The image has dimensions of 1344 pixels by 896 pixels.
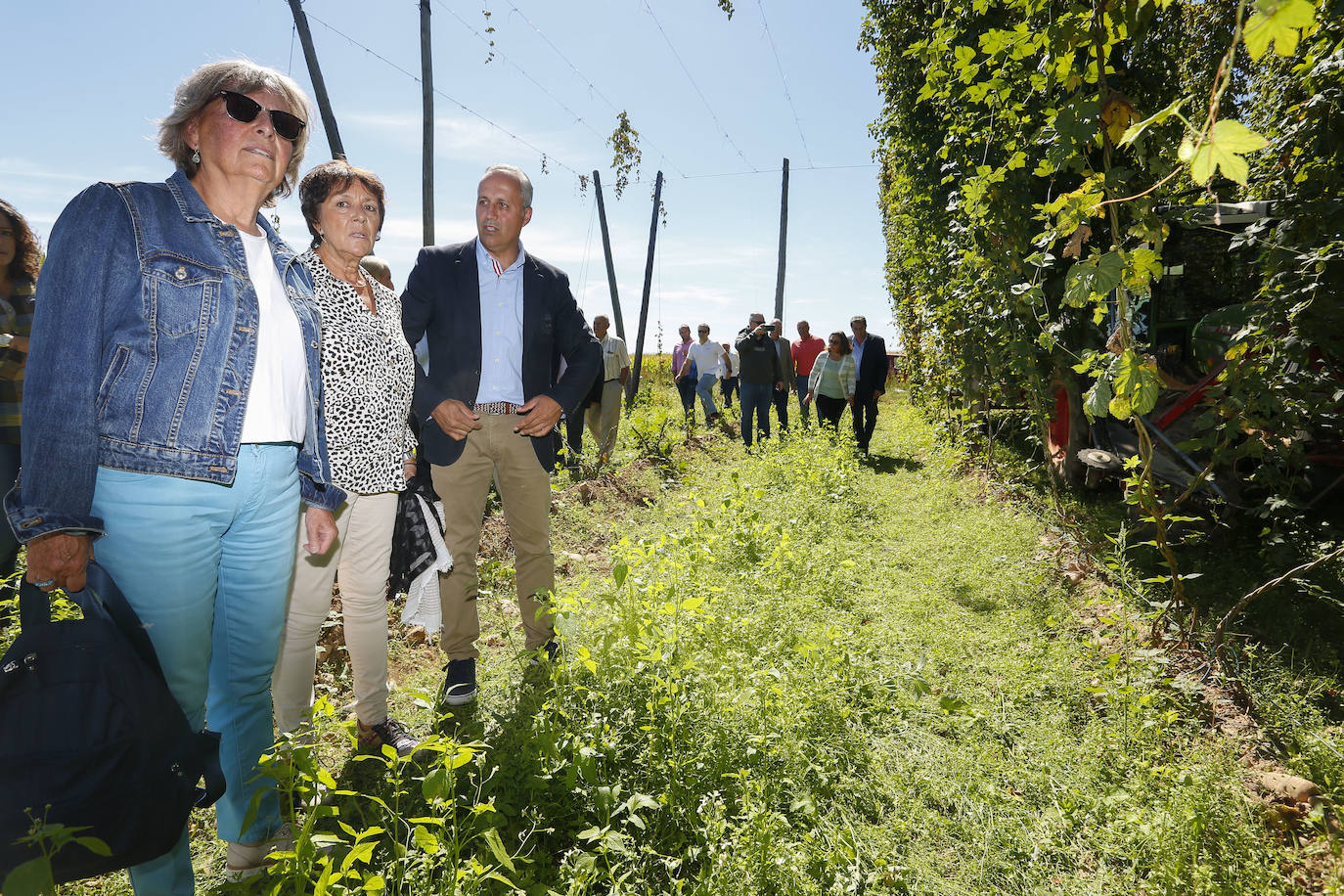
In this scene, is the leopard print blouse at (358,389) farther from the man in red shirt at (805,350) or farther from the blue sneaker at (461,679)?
the man in red shirt at (805,350)

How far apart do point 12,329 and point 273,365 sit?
224cm

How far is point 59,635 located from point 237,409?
59 cm

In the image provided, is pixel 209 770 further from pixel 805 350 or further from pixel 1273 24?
pixel 805 350

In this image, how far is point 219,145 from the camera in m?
1.74

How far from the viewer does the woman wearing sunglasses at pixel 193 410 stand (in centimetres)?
A: 146

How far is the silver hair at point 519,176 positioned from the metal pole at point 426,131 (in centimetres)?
543

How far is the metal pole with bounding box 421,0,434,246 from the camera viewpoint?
311 inches

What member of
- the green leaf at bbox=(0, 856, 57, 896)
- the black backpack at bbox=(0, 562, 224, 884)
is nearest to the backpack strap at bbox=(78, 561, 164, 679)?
the black backpack at bbox=(0, 562, 224, 884)

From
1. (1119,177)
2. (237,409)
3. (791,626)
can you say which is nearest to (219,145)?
(237,409)

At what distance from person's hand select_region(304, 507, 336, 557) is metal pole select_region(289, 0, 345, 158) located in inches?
253

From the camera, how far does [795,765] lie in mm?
2410

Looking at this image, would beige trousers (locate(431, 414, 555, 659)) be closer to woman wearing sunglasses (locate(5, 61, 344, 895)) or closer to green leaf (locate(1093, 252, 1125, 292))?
woman wearing sunglasses (locate(5, 61, 344, 895))

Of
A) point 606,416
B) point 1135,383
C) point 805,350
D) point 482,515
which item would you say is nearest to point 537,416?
point 482,515

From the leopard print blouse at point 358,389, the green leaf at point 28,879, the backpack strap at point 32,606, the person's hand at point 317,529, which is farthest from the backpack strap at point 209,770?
the leopard print blouse at point 358,389
